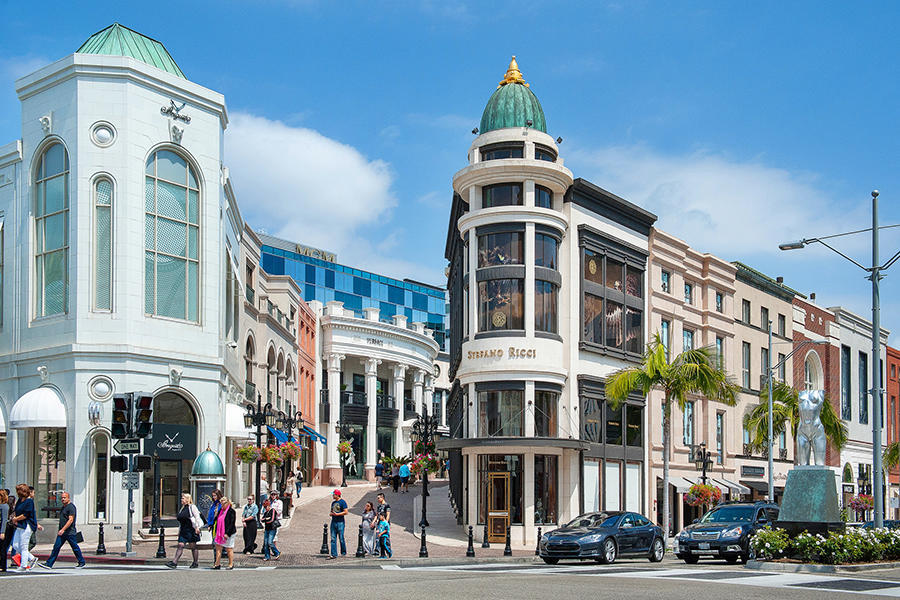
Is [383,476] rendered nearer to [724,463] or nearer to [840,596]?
[724,463]

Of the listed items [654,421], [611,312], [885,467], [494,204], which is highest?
[494,204]

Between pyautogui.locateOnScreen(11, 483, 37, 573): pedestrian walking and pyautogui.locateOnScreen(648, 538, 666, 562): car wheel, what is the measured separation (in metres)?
16.5

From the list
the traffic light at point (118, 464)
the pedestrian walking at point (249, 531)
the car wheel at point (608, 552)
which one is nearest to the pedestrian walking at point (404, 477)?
the pedestrian walking at point (249, 531)

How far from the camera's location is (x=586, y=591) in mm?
16938

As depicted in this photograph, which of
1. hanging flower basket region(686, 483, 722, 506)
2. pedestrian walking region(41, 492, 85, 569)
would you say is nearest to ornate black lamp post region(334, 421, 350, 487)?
hanging flower basket region(686, 483, 722, 506)

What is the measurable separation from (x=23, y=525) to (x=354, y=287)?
78.6m

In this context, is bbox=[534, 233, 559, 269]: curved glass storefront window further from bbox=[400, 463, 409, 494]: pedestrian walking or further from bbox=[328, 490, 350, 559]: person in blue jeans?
bbox=[400, 463, 409, 494]: pedestrian walking

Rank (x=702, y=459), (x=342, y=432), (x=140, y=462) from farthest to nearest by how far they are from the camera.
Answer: (x=342, y=432) < (x=702, y=459) < (x=140, y=462)

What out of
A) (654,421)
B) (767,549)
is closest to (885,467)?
(654,421)

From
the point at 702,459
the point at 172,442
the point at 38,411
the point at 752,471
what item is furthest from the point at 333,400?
the point at 38,411

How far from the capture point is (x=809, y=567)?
2272 centimetres

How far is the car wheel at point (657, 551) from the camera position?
2991cm

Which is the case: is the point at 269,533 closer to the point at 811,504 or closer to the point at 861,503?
the point at 811,504

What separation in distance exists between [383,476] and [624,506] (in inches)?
875
